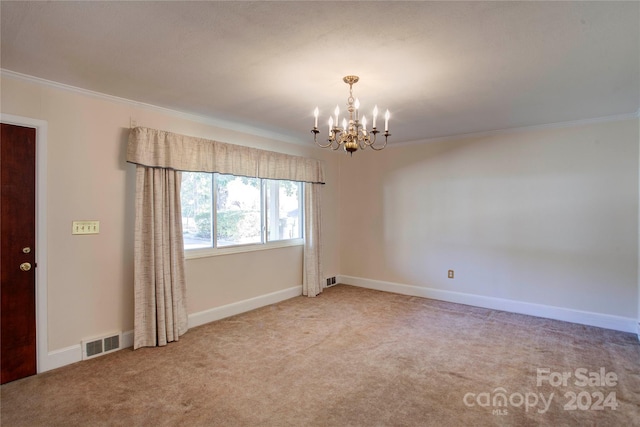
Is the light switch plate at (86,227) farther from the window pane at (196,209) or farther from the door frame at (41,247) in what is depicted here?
the window pane at (196,209)

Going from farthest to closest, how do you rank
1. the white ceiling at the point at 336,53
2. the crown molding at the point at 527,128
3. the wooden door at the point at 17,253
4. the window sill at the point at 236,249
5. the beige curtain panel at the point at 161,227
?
the window sill at the point at 236,249 < the crown molding at the point at 527,128 < the beige curtain panel at the point at 161,227 < the wooden door at the point at 17,253 < the white ceiling at the point at 336,53

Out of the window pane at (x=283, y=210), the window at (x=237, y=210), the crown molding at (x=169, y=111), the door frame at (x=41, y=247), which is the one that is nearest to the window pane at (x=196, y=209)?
the window at (x=237, y=210)

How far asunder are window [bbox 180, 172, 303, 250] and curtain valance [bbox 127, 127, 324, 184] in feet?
0.73

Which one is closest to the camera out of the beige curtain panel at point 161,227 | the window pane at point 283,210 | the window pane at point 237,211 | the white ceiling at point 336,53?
the white ceiling at point 336,53

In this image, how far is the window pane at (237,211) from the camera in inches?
162

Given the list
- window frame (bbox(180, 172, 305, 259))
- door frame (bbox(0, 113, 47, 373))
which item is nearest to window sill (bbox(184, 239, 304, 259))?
window frame (bbox(180, 172, 305, 259))

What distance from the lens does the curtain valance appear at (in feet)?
10.4

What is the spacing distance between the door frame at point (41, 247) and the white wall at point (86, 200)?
0.11 feet

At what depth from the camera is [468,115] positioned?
3656mm

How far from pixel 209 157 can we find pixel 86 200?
4.10ft

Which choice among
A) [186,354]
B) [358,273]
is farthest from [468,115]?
[186,354]

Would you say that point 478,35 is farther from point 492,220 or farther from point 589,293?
point 589,293

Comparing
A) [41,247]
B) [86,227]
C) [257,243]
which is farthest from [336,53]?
[257,243]

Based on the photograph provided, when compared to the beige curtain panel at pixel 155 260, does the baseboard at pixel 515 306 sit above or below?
below
